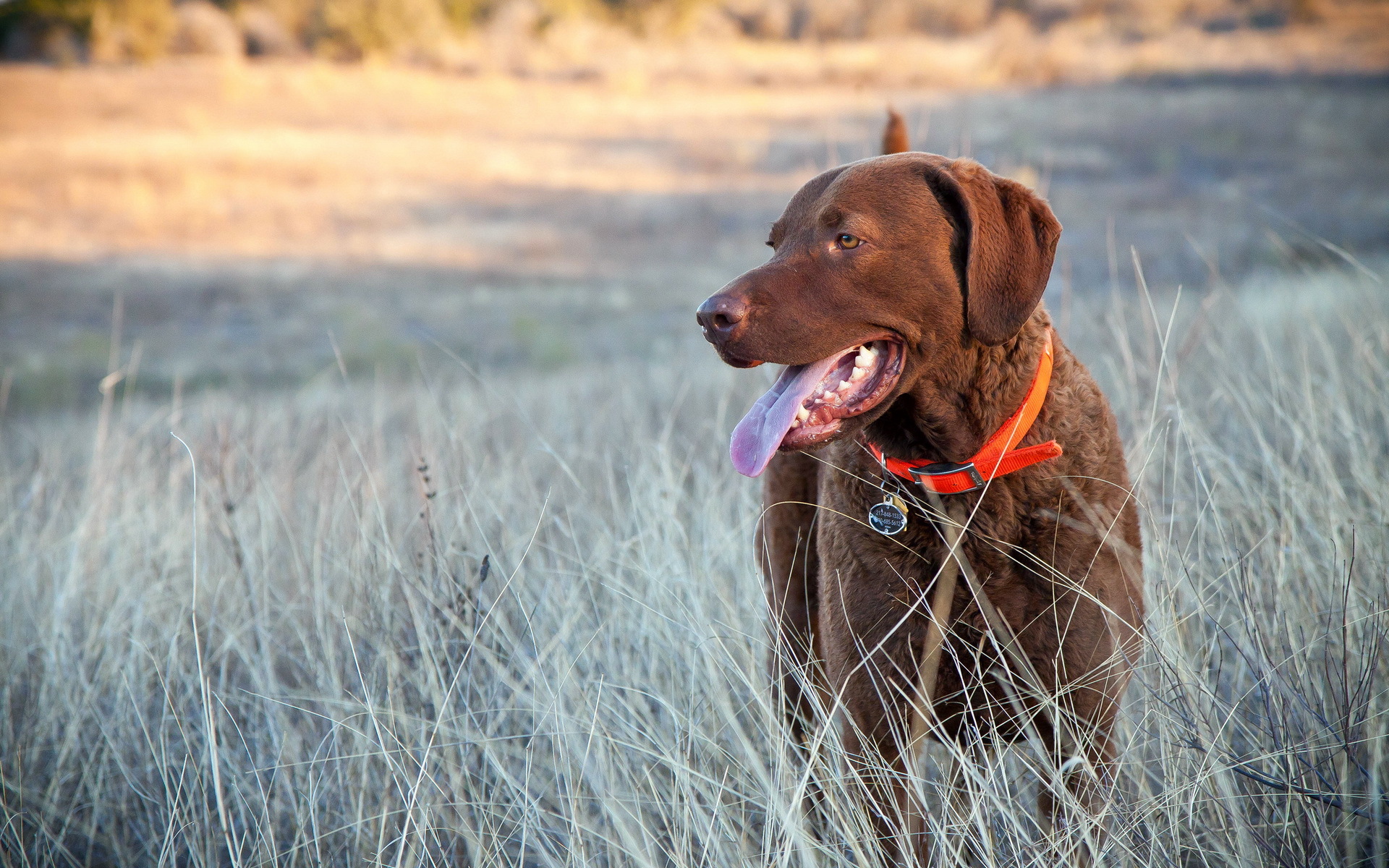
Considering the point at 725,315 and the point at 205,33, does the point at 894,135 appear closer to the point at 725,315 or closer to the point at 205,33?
the point at 725,315

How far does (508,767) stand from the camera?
2.31 meters

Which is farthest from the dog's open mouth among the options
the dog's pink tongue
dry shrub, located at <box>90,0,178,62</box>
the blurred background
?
dry shrub, located at <box>90,0,178,62</box>

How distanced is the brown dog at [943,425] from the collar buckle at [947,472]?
0.07 feet

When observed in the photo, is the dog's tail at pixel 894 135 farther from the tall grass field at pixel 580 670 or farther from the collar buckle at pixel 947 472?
the collar buckle at pixel 947 472

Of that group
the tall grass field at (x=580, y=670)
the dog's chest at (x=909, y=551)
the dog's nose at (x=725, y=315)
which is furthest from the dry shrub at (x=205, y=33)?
the dog's chest at (x=909, y=551)

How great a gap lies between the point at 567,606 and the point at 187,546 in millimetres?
1997

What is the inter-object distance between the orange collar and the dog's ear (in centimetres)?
17

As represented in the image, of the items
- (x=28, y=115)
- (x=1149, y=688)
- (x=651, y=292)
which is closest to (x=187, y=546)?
(x=1149, y=688)

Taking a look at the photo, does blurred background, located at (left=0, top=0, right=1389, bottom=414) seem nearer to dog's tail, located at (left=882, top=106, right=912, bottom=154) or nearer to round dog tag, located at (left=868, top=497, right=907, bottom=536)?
dog's tail, located at (left=882, top=106, right=912, bottom=154)

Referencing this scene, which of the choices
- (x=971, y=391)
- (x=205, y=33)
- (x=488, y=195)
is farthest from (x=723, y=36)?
(x=971, y=391)

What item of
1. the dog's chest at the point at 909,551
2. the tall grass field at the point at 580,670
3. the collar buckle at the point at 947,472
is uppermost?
the collar buckle at the point at 947,472

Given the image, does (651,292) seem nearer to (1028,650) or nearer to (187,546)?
(187,546)

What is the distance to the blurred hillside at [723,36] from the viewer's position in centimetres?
1694

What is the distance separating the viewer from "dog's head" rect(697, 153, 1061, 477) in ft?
6.11
